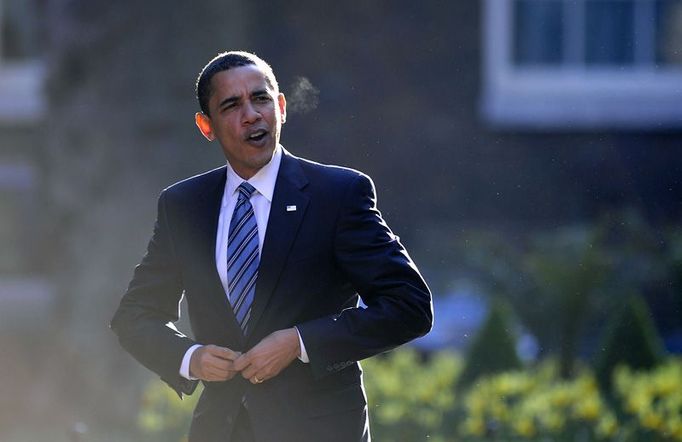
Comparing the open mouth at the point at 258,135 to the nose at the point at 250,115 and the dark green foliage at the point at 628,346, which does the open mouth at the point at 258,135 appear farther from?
the dark green foliage at the point at 628,346

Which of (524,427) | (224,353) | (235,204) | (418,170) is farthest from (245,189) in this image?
(418,170)

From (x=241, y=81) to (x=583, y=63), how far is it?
7.60m

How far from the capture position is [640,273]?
342 inches

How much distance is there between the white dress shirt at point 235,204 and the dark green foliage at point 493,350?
339 cm

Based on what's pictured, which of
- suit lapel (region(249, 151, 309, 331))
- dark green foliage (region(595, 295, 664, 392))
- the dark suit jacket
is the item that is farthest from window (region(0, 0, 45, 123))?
suit lapel (region(249, 151, 309, 331))

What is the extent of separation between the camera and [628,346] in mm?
6836

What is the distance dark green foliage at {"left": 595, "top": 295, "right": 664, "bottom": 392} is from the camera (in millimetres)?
6785

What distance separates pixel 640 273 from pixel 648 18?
9.03 feet

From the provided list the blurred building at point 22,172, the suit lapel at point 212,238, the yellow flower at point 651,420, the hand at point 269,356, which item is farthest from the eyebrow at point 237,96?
the blurred building at point 22,172

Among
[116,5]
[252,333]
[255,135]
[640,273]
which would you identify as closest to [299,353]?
[252,333]

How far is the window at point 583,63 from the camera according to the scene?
34.0ft

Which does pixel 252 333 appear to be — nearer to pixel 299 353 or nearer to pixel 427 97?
pixel 299 353

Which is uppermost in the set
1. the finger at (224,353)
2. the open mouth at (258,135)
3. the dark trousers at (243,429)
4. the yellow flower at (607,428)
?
the open mouth at (258,135)

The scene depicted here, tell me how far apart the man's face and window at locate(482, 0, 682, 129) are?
7005 mm
